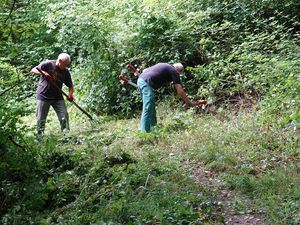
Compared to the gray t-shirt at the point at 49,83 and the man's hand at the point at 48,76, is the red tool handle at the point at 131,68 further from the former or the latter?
the man's hand at the point at 48,76

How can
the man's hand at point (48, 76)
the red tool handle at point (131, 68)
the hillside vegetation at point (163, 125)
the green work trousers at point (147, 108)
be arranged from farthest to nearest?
the red tool handle at point (131, 68)
the man's hand at point (48, 76)
the green work trousers at point (147, 108)
the hillside vegetation at point (163, 125)

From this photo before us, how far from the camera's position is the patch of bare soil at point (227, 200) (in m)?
4.46

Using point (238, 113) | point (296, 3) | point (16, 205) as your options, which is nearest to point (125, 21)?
point (238, 113)

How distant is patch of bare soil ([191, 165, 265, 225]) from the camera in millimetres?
4461

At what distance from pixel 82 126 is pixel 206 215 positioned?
18.6 feet

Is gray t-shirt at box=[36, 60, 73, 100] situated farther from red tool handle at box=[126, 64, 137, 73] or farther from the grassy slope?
red tool handle at box=[126, 64, 137, 73]

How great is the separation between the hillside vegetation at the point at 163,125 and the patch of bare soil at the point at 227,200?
0.07 ft

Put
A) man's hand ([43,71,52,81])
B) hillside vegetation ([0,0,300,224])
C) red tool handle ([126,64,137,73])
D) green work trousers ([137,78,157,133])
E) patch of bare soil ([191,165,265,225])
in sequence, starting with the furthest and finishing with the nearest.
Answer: red tool handle ([126,64,137,73]), man's hand ([43,71,52,81]), green work trousers ([137,78,157,133]), hillside vegetation ([0,0,300,224]), patch of bare soil ([191,165,265,225])

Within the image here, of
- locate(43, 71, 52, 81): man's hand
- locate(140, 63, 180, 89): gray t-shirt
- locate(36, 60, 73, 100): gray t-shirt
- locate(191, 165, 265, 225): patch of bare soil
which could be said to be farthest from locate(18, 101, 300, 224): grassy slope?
locate(43, 71, 52, 81): man's hand

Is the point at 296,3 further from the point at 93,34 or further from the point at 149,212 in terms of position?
the point at 149,212

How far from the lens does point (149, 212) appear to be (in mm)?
4457

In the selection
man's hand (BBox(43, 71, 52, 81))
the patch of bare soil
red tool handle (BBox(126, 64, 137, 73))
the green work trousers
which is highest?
man's hand (BBox(43, 71, 52, 81))

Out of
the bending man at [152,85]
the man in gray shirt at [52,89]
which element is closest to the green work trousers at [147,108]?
the bending man at [152,85]

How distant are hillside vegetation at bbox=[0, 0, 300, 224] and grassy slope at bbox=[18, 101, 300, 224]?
0.7 inches
